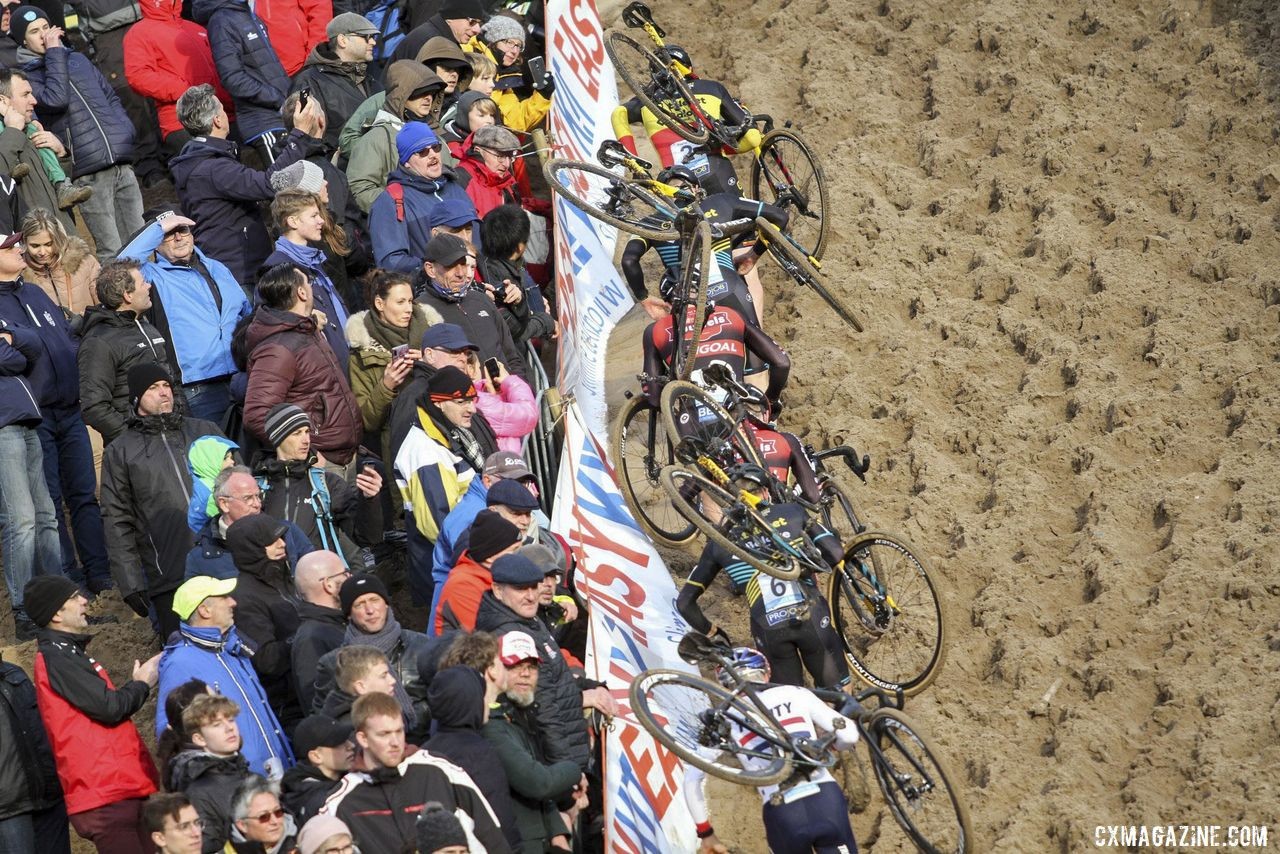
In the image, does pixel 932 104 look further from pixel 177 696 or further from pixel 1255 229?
pixel 177 696

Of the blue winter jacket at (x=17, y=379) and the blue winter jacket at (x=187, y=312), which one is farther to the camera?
the blue winter jacket at (x=187, y=312)

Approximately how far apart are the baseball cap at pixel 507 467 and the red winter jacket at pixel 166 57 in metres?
5.07

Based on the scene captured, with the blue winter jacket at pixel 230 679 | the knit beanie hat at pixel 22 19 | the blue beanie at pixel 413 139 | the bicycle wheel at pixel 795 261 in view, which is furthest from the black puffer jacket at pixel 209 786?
the knit beanie hat at pixel 22 19

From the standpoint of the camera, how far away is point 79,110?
40.8 feet

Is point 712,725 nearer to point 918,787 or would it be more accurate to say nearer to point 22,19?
point 918,787

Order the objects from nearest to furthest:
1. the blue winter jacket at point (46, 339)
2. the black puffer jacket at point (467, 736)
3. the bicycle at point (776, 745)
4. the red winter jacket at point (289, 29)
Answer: the black puffer jacket at point (467, 736) < the bicycle at point (776, 745) < the blue winter jacket at point (46, 339) < the red winter jacket at point (289, 29)

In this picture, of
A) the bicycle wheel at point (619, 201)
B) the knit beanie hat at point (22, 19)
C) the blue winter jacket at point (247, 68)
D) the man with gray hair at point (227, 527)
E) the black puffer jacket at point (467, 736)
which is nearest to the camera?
the black puffer jacket at point (467, 736)

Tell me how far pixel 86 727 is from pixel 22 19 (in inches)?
260

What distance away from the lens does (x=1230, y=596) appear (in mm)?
9820

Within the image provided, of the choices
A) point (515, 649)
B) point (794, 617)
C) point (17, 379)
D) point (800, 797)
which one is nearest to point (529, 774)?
point (515, 649)

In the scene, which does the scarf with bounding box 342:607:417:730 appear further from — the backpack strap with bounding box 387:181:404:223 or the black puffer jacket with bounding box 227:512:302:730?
the backpack strap with bounding box 387:181:404:223

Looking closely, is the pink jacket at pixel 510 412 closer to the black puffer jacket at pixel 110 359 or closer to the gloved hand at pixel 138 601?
the black puffer jacket at pixel 110 359

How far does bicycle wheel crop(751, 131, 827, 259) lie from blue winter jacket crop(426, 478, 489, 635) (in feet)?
14.1

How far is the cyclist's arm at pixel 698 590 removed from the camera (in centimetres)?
948
